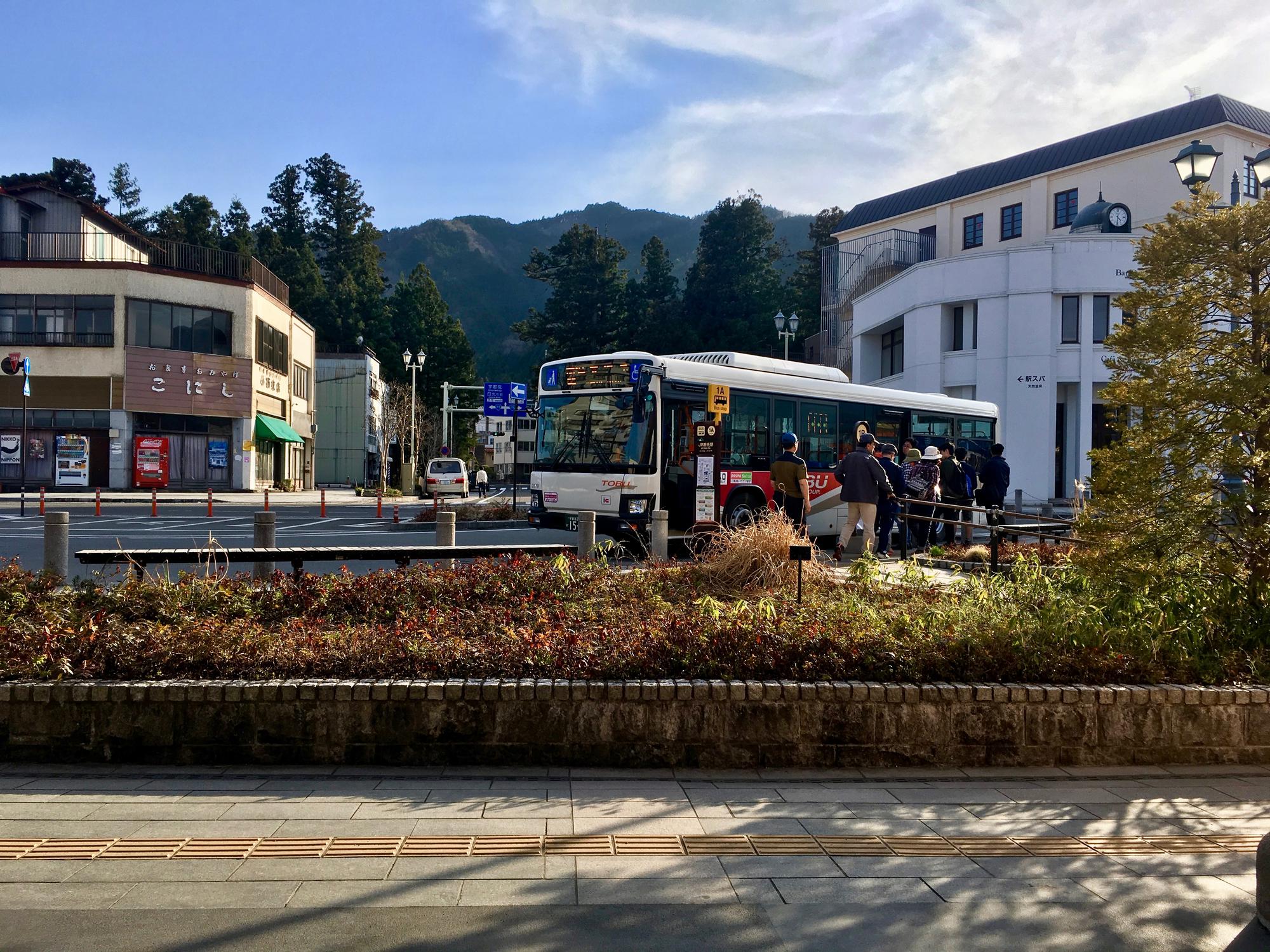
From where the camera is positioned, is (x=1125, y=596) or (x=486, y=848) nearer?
(x=486, y=848)

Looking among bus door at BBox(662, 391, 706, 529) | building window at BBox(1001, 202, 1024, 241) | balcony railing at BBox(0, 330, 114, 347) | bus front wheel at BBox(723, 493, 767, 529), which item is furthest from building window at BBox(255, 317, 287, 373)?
building window at BBox(1001, 202, 1024, 241)

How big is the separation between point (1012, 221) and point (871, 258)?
6.72m

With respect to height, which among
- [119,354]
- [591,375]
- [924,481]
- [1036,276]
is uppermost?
[1036,276]

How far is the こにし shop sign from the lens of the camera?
133 ft

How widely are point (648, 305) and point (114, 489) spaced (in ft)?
147

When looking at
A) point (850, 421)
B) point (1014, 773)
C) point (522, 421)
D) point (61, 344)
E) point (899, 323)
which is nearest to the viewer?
point (1014, 773)

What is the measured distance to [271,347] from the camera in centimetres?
4819

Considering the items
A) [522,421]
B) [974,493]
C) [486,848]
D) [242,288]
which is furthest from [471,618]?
[522,421]

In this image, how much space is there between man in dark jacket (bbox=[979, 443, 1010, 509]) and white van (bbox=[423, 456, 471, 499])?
105ft

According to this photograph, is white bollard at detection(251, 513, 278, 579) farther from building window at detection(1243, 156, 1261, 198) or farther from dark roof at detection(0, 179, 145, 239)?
building window at detection(1243, 156, 1261, 198)

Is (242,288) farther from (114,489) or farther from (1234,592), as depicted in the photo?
(1234,592)

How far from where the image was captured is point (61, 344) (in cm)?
4028

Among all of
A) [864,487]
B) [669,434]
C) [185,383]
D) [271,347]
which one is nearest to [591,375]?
[669,434]

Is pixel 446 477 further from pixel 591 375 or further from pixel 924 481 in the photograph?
pixel 924 481
